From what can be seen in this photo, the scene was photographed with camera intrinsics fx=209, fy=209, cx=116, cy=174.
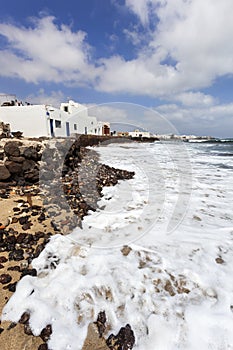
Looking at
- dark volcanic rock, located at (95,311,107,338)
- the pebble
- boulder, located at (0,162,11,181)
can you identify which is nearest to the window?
boulder, located at (0,162,11,181)

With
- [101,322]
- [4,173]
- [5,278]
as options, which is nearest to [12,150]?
[4,173]

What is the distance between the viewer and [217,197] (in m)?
4.85

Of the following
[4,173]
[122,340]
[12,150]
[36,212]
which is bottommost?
[122,340]

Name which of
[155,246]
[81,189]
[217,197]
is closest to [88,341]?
[155,246]

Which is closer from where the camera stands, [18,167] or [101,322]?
[101,322]

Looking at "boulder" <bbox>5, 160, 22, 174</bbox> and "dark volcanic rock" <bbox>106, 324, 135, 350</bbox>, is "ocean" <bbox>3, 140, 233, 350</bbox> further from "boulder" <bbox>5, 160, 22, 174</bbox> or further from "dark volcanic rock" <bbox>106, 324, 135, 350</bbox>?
"boulder" <bbox>5, 160, 22, 174</bbox>

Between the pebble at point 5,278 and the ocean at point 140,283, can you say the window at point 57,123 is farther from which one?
the pebble at point 5,278

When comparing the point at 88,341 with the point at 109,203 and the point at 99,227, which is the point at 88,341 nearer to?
the point at 99,227

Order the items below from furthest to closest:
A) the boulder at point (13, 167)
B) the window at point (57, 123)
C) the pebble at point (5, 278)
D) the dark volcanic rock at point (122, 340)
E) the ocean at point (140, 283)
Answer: the window at point (57, 123) → the boulder at point (13, 167) → the pebble at point (5, 278) → the ocean at point (140, 283) → the dark volcanic rock at point (122, 340)

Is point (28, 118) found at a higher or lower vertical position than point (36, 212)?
higher

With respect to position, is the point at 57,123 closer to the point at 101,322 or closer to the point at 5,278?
the point at 5,278

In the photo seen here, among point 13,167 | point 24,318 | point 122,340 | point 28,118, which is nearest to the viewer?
point 122,340

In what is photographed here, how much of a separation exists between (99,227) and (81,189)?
1704mm

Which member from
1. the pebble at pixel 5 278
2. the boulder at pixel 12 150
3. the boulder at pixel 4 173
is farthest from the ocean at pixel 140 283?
the boulder at pixel 12 150
